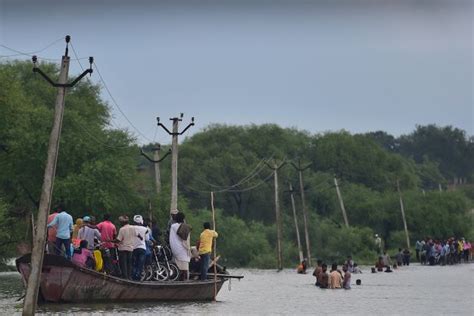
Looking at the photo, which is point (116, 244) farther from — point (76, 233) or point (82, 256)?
point (76, 233)

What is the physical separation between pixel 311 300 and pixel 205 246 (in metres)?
5.16

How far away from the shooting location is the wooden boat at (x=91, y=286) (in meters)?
28.6

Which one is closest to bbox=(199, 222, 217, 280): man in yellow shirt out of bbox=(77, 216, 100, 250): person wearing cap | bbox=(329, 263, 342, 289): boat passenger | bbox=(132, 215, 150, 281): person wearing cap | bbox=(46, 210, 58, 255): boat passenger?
bbox=(132, 215, 150, 281): person wearing cap

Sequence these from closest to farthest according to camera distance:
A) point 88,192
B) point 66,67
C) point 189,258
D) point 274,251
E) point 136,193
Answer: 1. point 66,67
2. point 189,258
3. point 88,192
4. point 136,193
5. point 274,251

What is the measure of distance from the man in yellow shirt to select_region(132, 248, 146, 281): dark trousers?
1.87 metres

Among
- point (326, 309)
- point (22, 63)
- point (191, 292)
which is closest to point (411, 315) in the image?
point (326, 309)

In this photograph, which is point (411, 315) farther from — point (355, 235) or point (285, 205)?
point (285, 205)

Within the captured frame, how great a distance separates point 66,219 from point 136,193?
1029 inches

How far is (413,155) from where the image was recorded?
182 meters

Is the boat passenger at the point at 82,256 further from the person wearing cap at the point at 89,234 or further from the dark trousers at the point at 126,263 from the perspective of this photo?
the dark trousers at the point at 126,263

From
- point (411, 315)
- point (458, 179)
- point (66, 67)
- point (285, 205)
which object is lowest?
point (411, 315)

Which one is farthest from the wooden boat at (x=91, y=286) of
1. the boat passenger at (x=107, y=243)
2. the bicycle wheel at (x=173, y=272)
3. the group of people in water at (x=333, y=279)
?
the group of people in water at (x=333, y=279)

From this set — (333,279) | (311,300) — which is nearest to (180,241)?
(311,300)

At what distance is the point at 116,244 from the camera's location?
30531 millimetres
